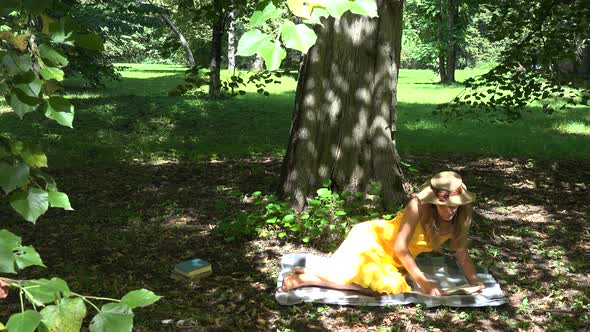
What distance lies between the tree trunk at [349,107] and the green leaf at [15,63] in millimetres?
4656

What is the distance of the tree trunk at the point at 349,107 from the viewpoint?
6.04 metres

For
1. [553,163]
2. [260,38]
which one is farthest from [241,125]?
[260,38]

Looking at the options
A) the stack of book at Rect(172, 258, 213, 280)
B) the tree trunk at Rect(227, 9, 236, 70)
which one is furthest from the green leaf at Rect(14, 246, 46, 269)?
the stack of book at Rect(172, 258, 213, 280)

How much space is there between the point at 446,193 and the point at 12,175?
3.42 m

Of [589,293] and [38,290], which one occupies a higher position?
[38,290]

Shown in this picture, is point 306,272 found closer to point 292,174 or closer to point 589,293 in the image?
point 292,174

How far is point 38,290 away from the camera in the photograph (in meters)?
1.18

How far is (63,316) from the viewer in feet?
3.78

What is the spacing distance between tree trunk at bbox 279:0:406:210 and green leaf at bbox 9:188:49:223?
468 cm

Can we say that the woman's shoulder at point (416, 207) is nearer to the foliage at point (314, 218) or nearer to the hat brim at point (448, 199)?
the hat brim at point (448, 199)

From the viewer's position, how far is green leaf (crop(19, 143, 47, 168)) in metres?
1.64

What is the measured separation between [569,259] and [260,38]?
192 inches

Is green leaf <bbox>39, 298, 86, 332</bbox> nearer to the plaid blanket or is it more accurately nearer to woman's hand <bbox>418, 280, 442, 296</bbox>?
the plaid blanket

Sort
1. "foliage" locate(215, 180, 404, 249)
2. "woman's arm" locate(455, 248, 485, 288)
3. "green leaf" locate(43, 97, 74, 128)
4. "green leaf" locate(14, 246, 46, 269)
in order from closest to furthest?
"green leaf" locate(14, 246, 46, 269)
"green leaf" locate(43, 97, 74, 128)
"woman's arm" locate(455, 248, 485, 288)
"foliage" locate(215, 180, 404, 249)
